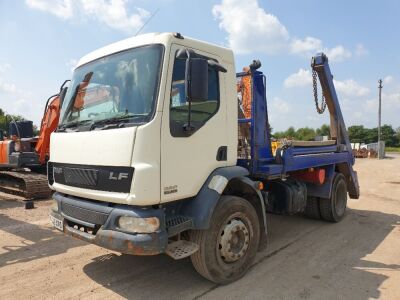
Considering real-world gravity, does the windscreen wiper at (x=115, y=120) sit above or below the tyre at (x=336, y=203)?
above

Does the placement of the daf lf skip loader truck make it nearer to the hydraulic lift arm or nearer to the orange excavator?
the hydraulic lift arm

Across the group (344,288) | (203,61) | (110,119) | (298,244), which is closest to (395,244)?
(298,244)

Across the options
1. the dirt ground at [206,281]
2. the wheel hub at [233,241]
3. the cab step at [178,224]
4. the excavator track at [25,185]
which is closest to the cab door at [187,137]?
the cab step at [178,224]

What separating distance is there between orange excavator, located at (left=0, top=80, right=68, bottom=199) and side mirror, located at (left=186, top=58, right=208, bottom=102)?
265 inches

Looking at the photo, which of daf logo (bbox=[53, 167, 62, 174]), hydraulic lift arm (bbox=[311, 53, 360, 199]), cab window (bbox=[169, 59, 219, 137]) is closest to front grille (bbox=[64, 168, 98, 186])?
→ daf logo (bbox=[53, 167, 62, 174])

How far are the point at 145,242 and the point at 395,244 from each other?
4508 mm

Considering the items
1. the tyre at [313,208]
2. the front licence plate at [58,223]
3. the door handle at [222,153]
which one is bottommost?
the tyre at [313,208]

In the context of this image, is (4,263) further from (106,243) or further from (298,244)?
(298,244)

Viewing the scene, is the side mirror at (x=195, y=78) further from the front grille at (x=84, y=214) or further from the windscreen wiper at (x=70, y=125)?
the front grille at (x=84, y=214)

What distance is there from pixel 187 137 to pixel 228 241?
134 cm

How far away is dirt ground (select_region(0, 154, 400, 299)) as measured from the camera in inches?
163

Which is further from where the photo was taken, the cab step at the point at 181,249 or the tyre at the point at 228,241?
the tyre at the point at 228,241

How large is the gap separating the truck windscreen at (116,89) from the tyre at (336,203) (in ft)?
16.0

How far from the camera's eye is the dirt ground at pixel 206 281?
4145 millimetres
